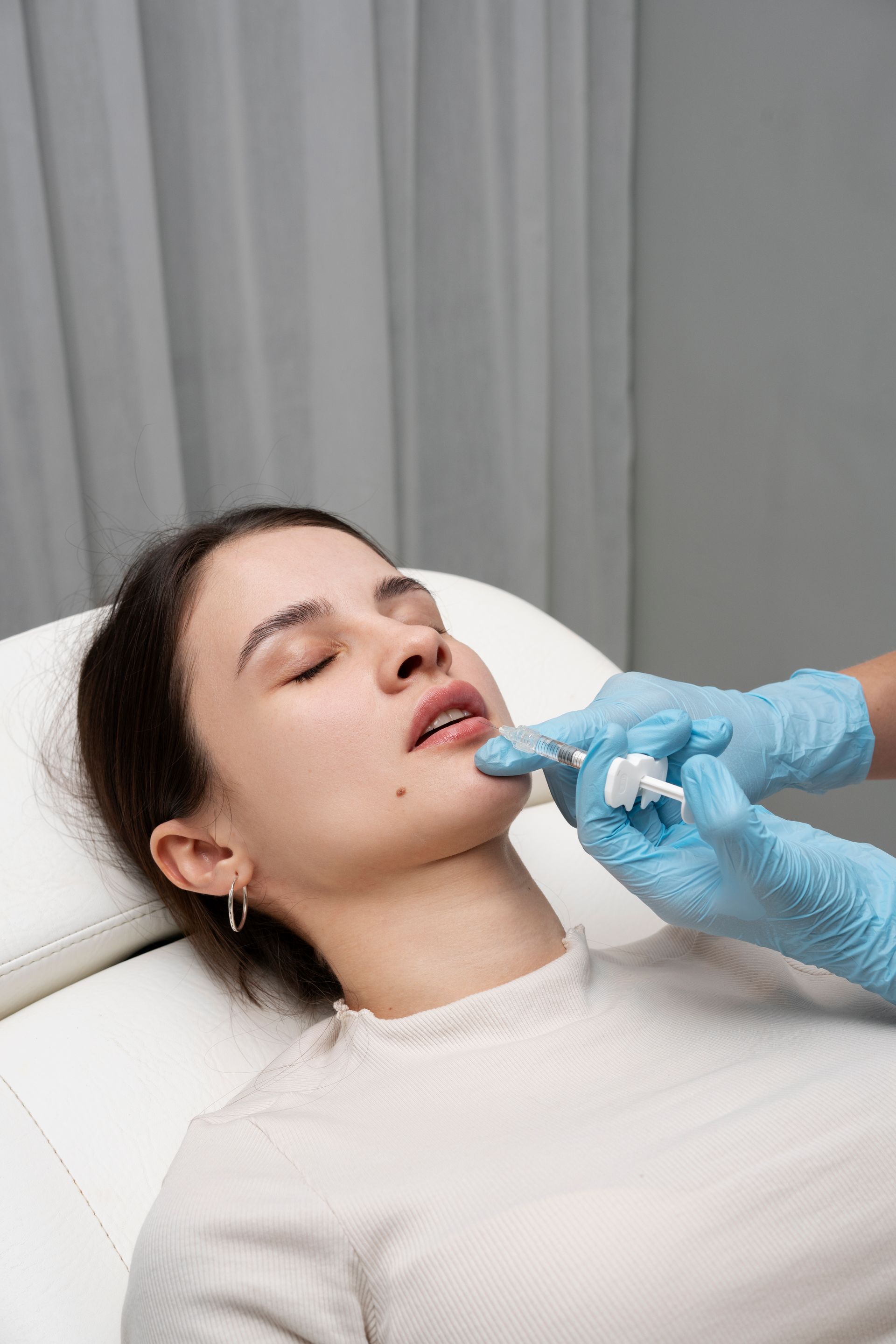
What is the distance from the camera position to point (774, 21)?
2.27 m

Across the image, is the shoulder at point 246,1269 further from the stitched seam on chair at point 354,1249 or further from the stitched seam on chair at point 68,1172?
the stitched seam on chair at point 68,1172

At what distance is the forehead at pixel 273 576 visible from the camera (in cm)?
117

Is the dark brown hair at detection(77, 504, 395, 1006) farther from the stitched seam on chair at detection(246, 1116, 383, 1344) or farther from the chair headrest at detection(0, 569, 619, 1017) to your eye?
the stitched seam on chair at detection(246, 1116, 383, 1344)

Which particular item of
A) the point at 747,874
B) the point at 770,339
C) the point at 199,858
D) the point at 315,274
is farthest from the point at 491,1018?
the point at 770,339

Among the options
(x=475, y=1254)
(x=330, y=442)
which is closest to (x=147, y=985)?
(x=475, y=1254)

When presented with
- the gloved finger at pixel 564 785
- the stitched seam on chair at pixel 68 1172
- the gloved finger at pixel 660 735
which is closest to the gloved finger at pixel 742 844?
the gloved finger at pixel 660 735

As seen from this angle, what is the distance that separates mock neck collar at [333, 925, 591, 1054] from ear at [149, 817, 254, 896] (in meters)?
0.24

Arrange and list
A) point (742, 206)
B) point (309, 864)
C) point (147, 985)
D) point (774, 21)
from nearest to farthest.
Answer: point (309, 864), point (147, 985), point (774, 21), point (742, 206)

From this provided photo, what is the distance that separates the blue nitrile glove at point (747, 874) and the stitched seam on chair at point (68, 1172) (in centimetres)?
63

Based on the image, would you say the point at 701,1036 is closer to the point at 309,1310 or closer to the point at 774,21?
the point at 309,1310

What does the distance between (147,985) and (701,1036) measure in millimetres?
680

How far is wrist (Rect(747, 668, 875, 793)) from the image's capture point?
1.28 meters

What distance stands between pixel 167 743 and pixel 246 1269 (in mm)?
576

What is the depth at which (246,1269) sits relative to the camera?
0.88m
